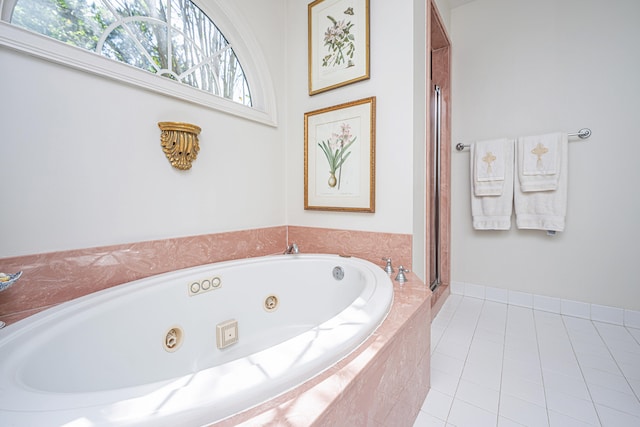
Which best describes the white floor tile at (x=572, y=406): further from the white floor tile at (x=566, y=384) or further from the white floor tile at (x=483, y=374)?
the white floor tile at (x=483, y=374)

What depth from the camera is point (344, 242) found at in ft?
5.41

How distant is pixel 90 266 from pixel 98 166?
1.30ft

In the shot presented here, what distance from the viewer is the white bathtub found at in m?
0.42

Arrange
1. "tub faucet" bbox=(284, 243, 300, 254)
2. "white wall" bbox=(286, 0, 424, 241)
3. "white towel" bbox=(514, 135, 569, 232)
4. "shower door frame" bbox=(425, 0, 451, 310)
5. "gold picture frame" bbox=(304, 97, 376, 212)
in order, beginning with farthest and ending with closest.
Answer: "shower door frame" bbox=(425, 0, 451, 310), "white towel" bbox=(514, 135, 569, 232), "tub faucet" bbox=(284, 243, 300, 254), "gold picture frame" bbox=(304, 97, 376, 212), "white wall" bbox=(286, 0, 424, 241)

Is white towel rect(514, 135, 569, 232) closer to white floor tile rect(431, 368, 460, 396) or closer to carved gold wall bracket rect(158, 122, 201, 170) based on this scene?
white floor tile rect(431, 368, 460, 396)

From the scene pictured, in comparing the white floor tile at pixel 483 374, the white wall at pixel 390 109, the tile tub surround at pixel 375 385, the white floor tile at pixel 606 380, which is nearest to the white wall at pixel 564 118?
the white floor tile at pixel 606 380

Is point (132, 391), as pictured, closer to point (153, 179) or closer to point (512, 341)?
point (153, 179)

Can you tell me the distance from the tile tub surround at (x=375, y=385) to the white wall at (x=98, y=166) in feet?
3.27

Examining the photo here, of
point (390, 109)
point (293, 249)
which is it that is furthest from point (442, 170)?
point (293, 249)

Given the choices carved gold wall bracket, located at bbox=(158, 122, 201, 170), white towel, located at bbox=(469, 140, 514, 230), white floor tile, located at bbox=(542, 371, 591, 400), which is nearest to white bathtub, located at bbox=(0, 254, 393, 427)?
carved gold wall bracket, located at bbox=(158, 122, 201, 170)

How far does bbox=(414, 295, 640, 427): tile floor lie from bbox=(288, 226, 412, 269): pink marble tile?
0.62 m

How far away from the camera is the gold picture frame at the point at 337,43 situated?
4.98 feet

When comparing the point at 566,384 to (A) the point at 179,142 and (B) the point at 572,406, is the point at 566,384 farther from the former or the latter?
(A) the point at 179,142

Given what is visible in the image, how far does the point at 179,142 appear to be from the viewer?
4.02 feet
